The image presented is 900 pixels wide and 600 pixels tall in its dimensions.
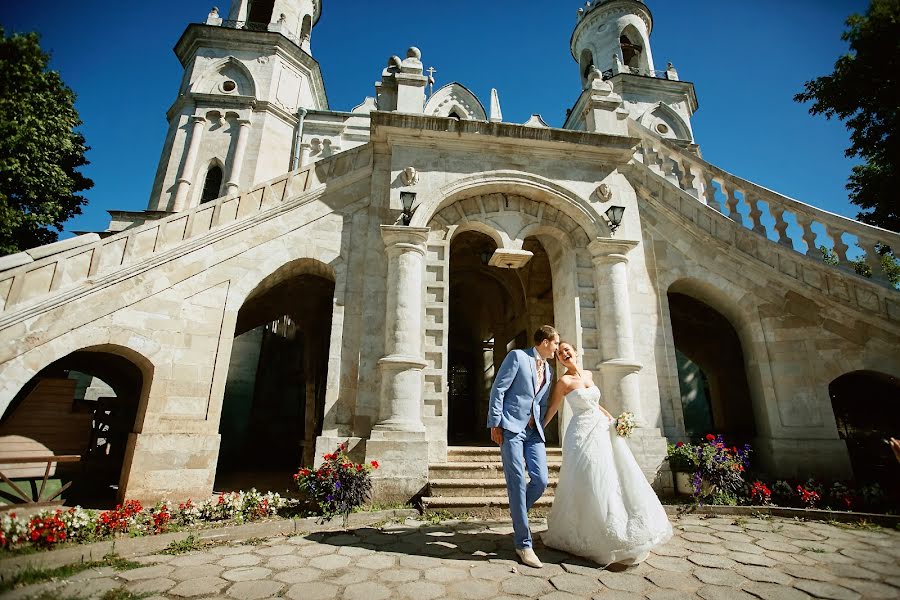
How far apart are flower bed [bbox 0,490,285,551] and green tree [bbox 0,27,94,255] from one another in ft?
43.7

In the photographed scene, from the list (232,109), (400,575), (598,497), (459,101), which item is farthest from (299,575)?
(459,101)

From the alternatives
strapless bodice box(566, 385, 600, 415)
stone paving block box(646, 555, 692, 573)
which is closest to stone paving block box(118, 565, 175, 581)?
strapless bodice box(566, 385, 600, 415)

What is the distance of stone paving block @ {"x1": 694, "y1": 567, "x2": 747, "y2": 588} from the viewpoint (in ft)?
11.2

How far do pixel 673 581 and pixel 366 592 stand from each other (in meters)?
2.53

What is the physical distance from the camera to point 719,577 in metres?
3.53

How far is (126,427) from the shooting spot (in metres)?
9.05

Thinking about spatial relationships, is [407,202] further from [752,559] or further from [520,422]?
[752,559]

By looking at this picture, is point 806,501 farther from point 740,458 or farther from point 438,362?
point 438,362

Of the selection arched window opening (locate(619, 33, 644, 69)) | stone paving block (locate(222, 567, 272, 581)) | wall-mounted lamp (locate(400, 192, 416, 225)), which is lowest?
stone paving block (locate(222, 567, 272, 581))

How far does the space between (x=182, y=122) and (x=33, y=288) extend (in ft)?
51.8

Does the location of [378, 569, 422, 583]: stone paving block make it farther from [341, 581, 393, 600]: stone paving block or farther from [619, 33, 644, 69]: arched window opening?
[619, 33, 644, 69]: arched window opening

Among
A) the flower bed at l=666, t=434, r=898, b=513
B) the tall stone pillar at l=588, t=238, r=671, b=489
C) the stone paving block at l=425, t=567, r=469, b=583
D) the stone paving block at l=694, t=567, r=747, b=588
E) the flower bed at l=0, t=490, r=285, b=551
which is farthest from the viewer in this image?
the tall stone pillar at l=588, t=238, r=671, b=489

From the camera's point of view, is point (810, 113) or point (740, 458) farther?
point (810, 113)

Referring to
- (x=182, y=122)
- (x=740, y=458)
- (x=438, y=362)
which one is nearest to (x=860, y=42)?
(x=740, y=458)
